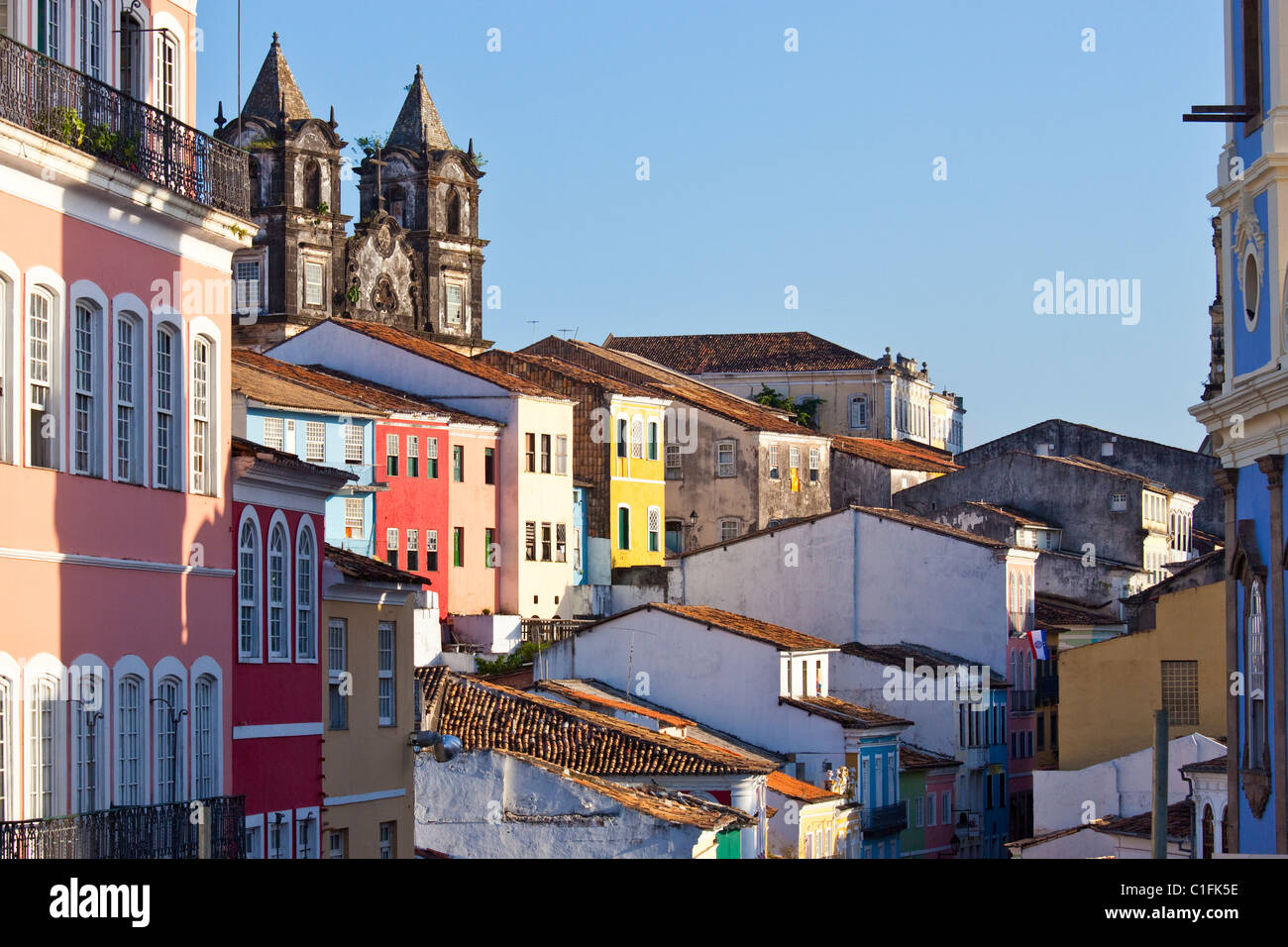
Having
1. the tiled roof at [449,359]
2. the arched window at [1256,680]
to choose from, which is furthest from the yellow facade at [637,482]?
the arched window at [1256,680]

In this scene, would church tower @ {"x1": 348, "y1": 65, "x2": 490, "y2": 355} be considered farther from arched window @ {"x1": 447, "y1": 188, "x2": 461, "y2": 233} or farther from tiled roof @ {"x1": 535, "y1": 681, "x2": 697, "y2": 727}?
tiled roof @ {"x1": 535, "y1": 681, "x2": 697, "y2": 727}

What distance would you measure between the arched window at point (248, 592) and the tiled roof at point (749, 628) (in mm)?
29348

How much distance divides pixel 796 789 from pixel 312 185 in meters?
63.6

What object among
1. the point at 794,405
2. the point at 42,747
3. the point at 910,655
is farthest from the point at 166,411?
the point at 794,405

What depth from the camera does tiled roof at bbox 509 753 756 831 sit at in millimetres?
37594

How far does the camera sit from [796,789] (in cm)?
4984

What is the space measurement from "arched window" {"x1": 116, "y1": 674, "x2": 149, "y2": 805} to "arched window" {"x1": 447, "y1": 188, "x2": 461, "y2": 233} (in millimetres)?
95523

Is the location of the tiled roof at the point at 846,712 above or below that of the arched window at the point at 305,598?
below

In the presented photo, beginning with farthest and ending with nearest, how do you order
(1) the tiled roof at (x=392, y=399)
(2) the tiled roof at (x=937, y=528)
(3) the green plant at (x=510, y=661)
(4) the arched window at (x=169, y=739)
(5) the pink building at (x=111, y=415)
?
(1) the tiled roof at (x=392, y=399) < (2) the tiled roof at (x=937, y=528) < (3) the green plant at (x=510, y=661) < (4) the arched window at (x=169, y=739) < (5) the pink building at (x=111, y=415)

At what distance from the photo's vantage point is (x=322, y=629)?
2845 cm

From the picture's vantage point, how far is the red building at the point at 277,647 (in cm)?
2562

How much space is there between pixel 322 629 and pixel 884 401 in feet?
280

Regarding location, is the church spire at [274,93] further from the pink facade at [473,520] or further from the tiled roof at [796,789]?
the tiled roof at [796,789]

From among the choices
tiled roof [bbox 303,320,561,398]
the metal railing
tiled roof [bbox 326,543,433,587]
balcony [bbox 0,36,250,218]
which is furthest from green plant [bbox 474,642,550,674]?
balcony [bbox 0,36,250,218]
